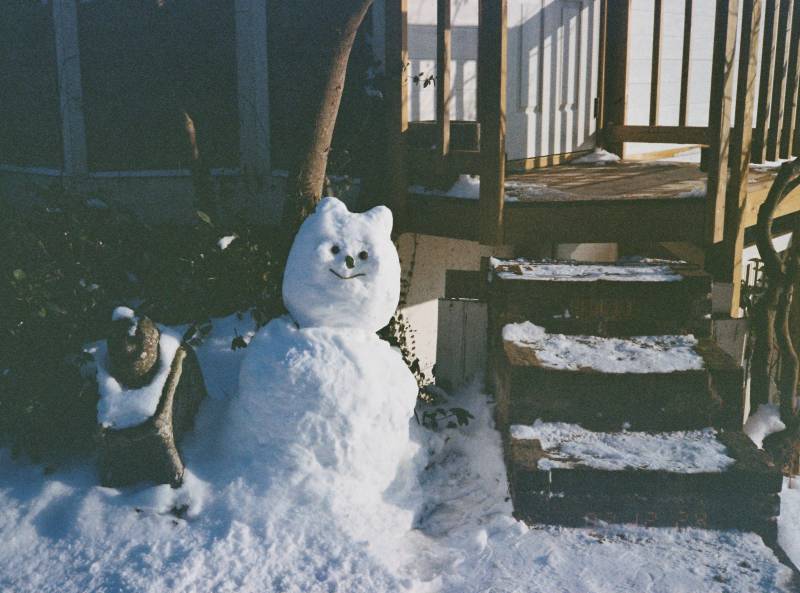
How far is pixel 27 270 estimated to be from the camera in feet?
15.9

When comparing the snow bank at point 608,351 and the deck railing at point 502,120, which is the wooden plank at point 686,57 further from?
the snow bank at point 608,351

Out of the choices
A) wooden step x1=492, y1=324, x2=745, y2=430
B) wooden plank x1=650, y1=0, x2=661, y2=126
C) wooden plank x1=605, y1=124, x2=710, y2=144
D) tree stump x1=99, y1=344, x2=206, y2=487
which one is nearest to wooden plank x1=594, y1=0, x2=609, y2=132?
wooden plank x1=605, y1=124, x2=710, y2=144

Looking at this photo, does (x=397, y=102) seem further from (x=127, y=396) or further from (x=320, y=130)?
(x=127, y=396)

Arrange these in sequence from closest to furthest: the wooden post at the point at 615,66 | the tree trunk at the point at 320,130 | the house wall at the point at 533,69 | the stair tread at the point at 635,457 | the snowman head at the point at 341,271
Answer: the stair tread at the point at 635,457, the snowman head at the point at 341,271, the tree trunk at the point at 320,130, the house wall at the point at 533,69, the wooden post at the point at 615,66

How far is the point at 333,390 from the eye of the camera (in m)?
4.04

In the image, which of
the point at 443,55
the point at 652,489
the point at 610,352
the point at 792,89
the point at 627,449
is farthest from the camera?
the point at 792,89

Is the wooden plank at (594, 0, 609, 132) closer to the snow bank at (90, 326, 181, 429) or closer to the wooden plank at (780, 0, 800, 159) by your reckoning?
the wooden plank at (780, 0, 800, 159)

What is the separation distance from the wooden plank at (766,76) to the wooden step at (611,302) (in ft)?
7.95

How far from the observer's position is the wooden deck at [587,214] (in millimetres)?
5109

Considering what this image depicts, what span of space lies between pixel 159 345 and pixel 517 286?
195 centimetres

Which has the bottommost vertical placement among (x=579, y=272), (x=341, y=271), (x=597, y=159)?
(x=579, y=272)

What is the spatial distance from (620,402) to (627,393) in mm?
58

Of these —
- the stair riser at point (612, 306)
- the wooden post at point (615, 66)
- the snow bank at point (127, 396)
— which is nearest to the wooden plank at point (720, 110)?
the stair riser at point (612, 306)

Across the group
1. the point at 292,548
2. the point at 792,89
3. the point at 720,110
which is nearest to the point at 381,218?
the point at 292,548
